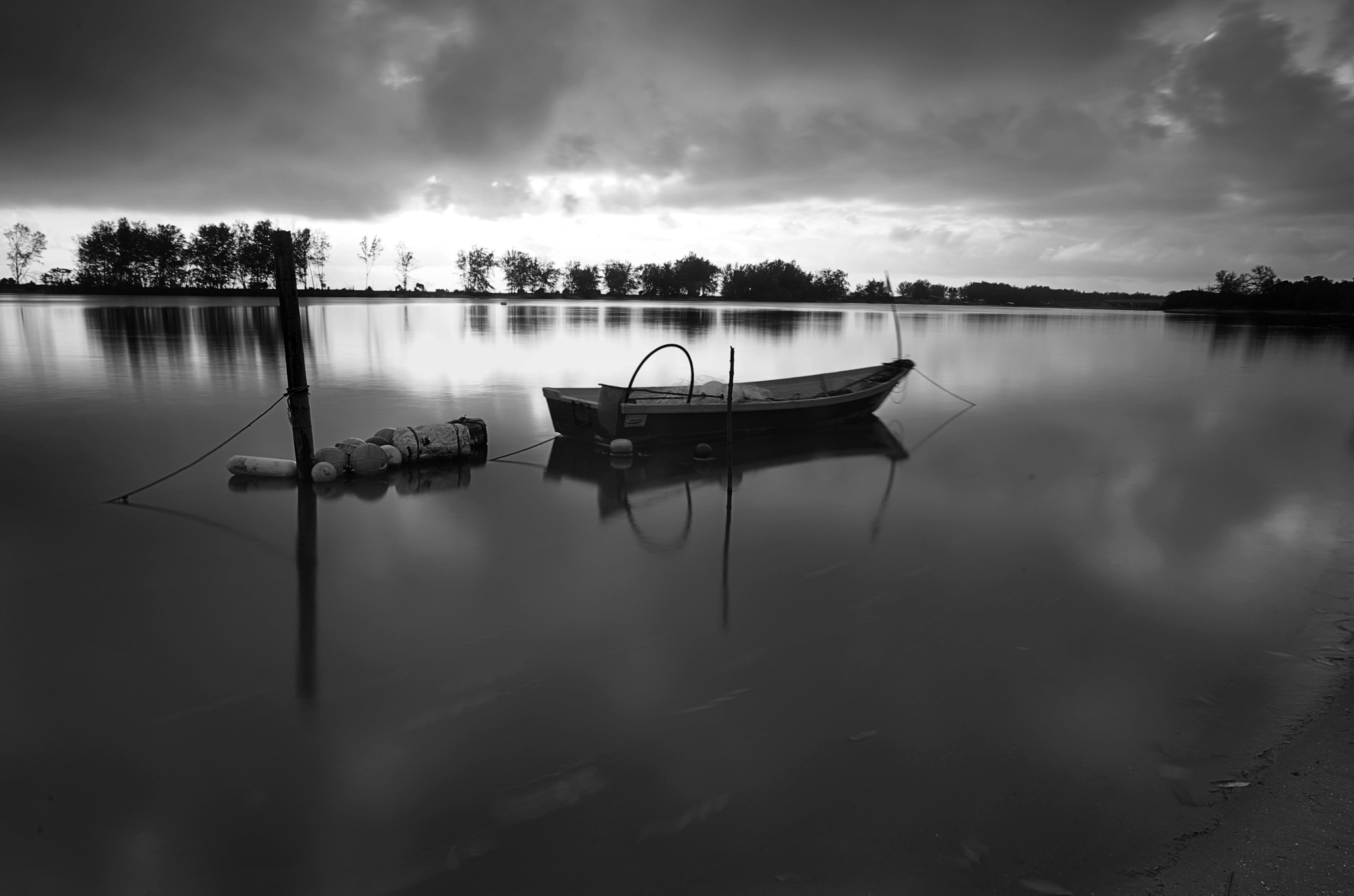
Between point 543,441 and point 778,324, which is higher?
point 778,324

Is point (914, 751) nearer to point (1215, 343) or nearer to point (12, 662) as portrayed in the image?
point (12, 662)

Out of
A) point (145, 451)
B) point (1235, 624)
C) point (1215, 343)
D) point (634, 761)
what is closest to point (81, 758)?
point (634, 761)

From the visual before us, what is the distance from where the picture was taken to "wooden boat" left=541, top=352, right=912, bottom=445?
12133 millimetres

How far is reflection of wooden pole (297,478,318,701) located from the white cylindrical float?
0.32 meters

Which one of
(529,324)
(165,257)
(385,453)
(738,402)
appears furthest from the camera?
(165,257)

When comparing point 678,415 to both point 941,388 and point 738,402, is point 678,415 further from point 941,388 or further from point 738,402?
point 941,388

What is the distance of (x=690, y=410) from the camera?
40.3ft

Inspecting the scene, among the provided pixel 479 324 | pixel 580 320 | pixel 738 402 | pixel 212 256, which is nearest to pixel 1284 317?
pixel 580 320

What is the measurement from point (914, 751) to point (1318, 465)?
12.9m

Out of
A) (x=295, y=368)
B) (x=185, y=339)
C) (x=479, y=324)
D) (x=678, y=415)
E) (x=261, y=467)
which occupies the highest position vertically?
(x=479, y=324)

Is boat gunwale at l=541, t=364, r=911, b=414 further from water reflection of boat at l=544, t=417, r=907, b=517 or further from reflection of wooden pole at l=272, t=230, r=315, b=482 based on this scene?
reflection of wooden pole at l=272, t=230, r=315, b=482

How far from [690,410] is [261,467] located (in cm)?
671

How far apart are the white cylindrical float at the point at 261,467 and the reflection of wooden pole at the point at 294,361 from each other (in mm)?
139

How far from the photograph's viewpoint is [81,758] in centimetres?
413
